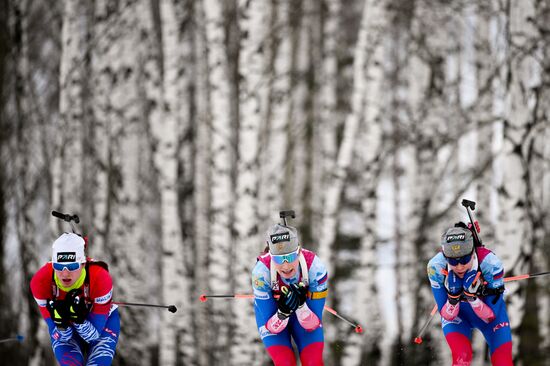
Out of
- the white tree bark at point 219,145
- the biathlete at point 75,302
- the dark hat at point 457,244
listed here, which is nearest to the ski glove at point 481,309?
the dark hat at point 457,244

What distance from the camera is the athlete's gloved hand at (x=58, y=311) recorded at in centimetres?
639

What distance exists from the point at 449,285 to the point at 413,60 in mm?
8413

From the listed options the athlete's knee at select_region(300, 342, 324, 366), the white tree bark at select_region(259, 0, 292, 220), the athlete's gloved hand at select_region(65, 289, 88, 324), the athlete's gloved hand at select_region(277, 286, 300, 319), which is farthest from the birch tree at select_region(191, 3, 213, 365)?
the athlete's gloved hand at select_region(277, 286, 300, 319)

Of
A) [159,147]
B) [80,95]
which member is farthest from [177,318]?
[80,95]

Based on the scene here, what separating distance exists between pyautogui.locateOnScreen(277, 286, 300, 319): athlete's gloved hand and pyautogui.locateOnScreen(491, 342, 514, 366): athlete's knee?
178 centimetres

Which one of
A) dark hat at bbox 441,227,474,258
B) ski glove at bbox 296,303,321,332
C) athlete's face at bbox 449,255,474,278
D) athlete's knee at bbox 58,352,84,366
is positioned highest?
dark hat at bbox 441,227,474,258

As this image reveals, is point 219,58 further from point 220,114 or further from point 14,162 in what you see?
point 14,162

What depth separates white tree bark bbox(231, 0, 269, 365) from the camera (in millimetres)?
9469

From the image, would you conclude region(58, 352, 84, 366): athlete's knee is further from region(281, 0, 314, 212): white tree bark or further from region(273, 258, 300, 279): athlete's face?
region(281, 0, 314, 212): white tree bark

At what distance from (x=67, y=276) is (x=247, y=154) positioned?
3.54 meters

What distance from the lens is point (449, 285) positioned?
262 inches

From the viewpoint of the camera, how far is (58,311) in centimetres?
640

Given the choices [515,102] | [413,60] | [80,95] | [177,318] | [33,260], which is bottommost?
[177,318]

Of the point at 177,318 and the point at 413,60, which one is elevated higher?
the point at 413,60
